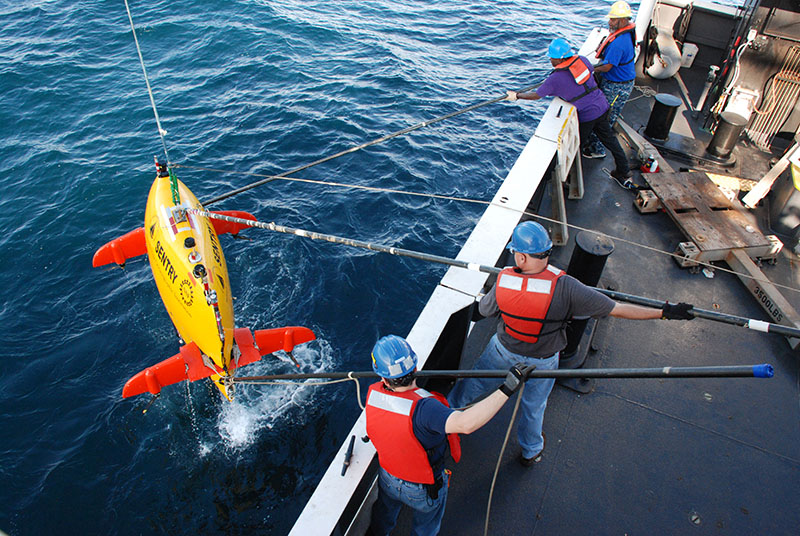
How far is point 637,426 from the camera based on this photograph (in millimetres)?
5520

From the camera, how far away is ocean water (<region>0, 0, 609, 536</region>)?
7.54 metres

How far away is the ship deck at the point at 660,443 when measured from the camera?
4.80 metres

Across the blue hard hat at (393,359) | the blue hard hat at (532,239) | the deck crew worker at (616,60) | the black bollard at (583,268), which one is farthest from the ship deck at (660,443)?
the deck crew worker at (616,60)

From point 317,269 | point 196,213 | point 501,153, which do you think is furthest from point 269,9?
point 196,213

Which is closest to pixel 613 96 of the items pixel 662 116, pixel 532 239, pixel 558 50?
pixel 662 116

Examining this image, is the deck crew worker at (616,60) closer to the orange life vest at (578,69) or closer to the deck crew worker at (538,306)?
the orange life vest at (578,69)

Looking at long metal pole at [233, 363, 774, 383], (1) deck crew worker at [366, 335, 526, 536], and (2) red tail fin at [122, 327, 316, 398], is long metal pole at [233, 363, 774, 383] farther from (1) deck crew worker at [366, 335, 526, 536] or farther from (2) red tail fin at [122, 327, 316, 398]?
(2) red tail fin at [122, 327, 316, 398]

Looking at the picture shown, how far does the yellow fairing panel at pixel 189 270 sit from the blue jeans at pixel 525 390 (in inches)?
129

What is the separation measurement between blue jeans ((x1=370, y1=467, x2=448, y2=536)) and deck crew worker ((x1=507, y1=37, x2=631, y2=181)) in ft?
21.4

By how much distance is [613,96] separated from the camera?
937cm

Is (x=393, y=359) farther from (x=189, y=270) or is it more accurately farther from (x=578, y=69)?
(x=578, y=69)

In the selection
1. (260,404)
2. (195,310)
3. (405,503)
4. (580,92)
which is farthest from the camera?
(260,404)

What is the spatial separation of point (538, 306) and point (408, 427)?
149 cm

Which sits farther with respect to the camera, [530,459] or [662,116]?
[662,116]
